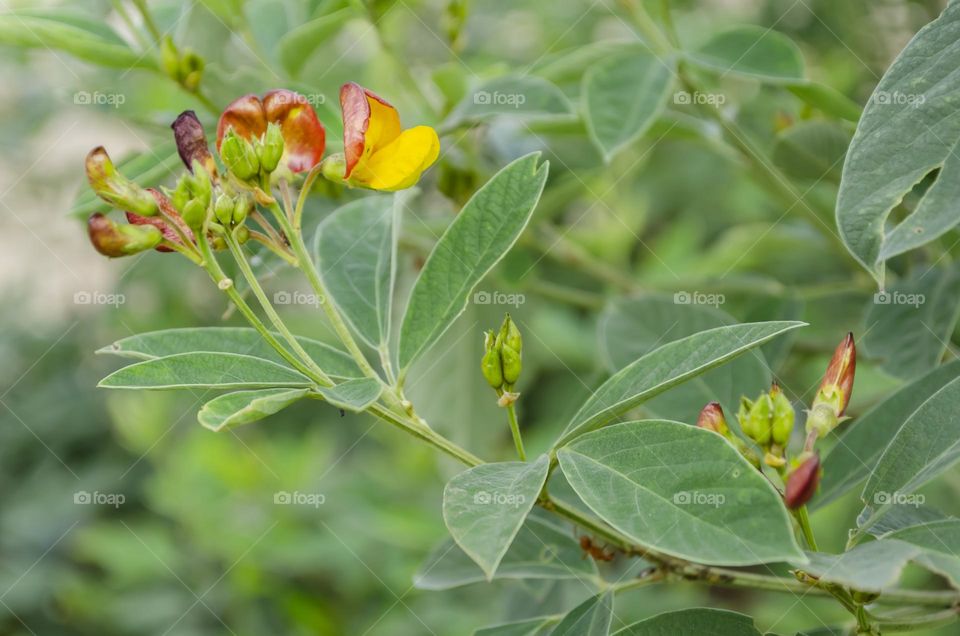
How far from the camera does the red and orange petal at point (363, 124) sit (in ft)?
2.56

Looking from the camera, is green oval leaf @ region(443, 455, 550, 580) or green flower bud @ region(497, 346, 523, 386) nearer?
green oval leaf @ region(443, 455, 550, 580)

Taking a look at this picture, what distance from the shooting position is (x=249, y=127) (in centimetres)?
81

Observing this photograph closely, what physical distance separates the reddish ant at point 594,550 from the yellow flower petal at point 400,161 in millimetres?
405

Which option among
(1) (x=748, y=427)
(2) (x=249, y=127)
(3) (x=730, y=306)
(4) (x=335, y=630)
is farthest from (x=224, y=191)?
(4) (x=335, y=630)

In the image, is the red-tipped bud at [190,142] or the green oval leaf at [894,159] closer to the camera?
the green oval leaf at [894,159]

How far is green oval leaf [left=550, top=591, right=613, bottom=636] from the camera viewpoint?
0.80 meters

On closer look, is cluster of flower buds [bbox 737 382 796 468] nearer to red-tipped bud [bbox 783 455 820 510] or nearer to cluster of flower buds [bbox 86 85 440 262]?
red-tipped bud [bbox 783 455 820 510]

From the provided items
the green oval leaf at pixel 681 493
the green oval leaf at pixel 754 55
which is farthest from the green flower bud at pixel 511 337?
the green oval leaf at pixel 754 55

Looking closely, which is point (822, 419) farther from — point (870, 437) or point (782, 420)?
point (870, 437)

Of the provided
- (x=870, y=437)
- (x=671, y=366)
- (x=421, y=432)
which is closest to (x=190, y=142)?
(x=421, y=432)

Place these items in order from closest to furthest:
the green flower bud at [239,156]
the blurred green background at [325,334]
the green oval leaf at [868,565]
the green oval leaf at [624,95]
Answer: the green oval leaf at [868,565]
the green flower bud at [239,156]
the green oval leaf at [624,95]
the blurred green background at [325,334]

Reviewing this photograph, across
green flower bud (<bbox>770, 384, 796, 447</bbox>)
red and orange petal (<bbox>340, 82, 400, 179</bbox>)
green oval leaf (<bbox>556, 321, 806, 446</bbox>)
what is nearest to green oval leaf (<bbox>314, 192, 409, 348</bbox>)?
red and orange petal (<bbox>340, 82, 400, 179</bbox>)

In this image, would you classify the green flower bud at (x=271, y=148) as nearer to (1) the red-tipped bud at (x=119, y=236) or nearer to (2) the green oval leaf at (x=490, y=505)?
(1) the red-tipped bud at (x=119, y=236)

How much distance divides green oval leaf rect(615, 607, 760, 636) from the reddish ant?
139mm
